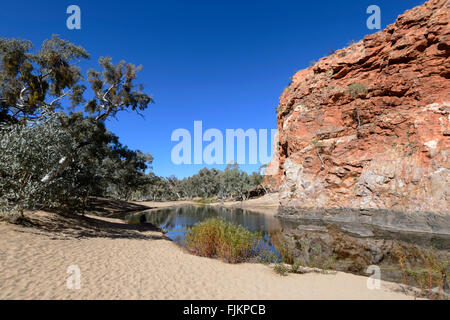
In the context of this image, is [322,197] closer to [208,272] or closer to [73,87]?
[208,272]

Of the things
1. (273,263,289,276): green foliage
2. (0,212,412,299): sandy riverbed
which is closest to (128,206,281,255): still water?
(273,263,289,276): green foliage

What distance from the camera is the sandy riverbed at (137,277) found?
5.91m

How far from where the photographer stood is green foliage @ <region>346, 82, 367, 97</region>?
119 ft

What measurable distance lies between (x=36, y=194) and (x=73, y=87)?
10.1 metres

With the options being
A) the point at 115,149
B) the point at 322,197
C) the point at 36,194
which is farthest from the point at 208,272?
the point at 322,197

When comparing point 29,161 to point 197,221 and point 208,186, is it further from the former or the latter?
point 208,186

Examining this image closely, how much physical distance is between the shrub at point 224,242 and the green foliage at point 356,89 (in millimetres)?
36531

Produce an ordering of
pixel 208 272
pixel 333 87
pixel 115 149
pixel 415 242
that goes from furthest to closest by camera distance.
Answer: pixel 333 87, pixel 115 149, pixel 415 242, pixel 208 272

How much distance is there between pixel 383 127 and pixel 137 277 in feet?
118

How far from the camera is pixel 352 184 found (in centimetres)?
3131

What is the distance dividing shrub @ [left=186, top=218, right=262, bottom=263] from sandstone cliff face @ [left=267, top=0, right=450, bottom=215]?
70.6ft
